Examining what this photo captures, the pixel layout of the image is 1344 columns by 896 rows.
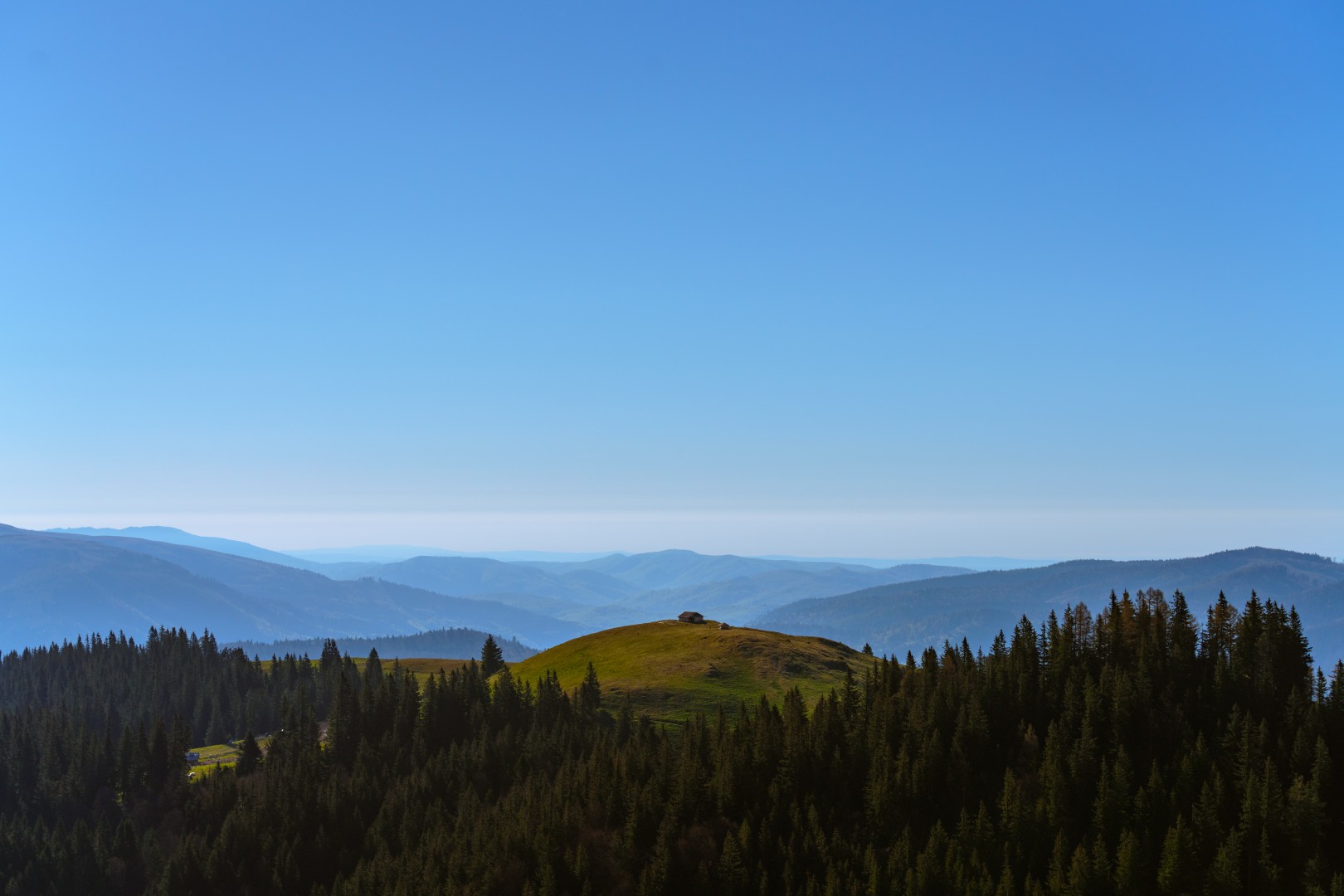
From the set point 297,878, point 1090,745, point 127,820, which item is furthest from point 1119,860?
point 127,820

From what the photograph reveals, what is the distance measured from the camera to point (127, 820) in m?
190

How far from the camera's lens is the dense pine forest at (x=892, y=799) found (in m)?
119

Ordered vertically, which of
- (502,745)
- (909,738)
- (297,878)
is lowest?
(297,878)

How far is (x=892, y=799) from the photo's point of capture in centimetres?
13550

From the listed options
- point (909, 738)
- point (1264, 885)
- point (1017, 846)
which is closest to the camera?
point (1264, 885)

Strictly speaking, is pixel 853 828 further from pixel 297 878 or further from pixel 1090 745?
pixel 297 878

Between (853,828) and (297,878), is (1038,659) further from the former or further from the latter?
(297,878)

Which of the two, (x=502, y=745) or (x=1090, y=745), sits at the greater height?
(x=1090, y=745)

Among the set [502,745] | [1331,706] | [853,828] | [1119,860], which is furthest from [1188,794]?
[502,745]

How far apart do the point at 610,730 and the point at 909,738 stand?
213 feet

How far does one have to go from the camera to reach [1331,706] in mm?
139375

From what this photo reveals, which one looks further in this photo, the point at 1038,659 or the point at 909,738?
the point at 1038,659

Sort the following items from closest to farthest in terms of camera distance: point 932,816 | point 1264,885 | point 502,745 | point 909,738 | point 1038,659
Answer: point 1264,885, point 932,816, point 909,738, point 1038,659, point 502,745

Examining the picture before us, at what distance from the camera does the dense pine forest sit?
119 m
